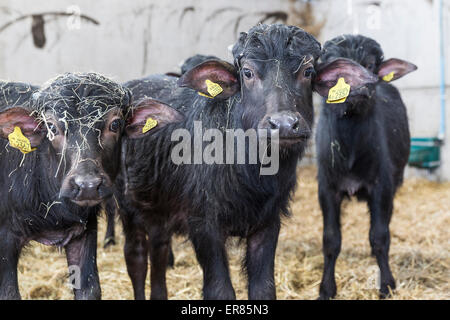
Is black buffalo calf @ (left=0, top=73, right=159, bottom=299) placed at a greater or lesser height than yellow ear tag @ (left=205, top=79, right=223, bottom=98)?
lesser

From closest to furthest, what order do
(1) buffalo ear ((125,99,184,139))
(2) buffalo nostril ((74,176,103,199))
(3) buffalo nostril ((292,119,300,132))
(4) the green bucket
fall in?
(2) buffalo nostril ((74,176,103,199)), (3) buffalo nostril ((292,119,300,132)), (1) buffalo ear ((125,99,184,139)), (4) the green bucket

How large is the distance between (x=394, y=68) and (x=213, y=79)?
2248 millimetres

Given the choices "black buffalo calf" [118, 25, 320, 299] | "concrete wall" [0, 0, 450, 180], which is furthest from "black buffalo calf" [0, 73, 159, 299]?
"concrete wall" [0, 0, 450, 180]

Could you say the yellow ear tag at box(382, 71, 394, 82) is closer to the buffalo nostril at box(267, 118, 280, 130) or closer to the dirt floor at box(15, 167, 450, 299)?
the dirt floor at box(15, 167, 450, 299)

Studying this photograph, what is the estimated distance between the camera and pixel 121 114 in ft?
11.8

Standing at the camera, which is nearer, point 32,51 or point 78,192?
point 78,192

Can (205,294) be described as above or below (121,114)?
below

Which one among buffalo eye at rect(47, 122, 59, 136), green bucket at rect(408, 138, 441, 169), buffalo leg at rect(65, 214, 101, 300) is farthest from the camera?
green bucket at rect(408, 138, 441, 169)

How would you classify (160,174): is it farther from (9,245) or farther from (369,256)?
(369,256)

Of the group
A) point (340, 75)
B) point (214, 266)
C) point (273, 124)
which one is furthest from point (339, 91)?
point (214, 266)

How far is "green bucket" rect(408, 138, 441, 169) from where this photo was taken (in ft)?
32.0

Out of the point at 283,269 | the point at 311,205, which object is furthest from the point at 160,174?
the point at 311,205

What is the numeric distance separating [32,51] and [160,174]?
580 centimetres

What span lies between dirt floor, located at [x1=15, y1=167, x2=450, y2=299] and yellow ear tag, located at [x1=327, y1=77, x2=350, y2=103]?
1036 mm
